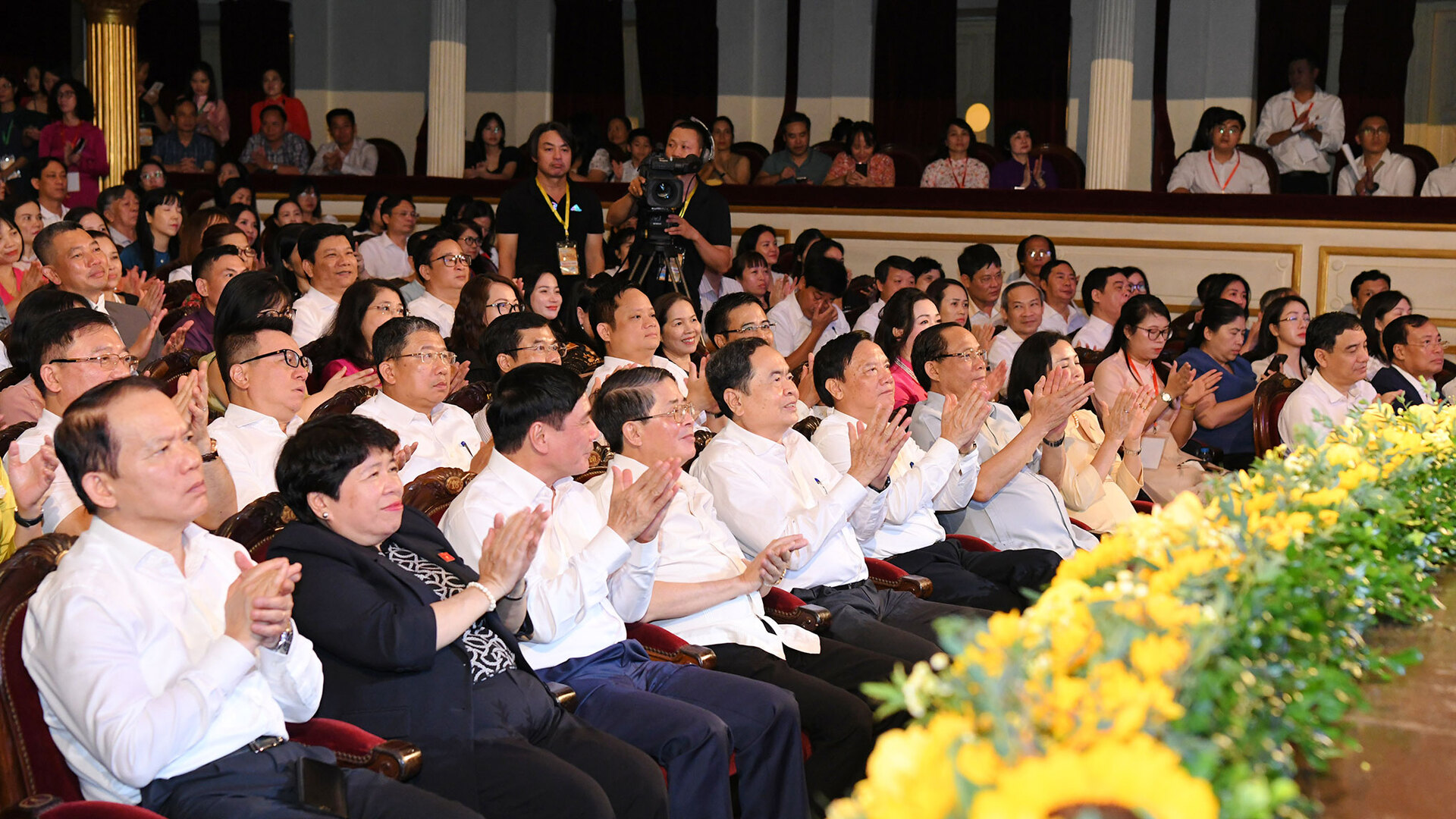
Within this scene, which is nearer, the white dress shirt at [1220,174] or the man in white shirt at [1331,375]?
the man in white shirt at [1331,375]

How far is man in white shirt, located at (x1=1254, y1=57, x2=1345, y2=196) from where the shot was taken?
916 centimetres

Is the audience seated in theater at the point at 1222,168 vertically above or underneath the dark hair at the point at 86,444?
above

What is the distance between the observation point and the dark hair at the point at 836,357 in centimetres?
390

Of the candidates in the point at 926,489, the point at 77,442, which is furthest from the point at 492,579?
the point at 926,489

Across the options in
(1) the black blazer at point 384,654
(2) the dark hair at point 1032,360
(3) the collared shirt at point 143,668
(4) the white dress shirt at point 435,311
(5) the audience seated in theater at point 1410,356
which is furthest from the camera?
(5) the audience seated in theater at point 1410,356

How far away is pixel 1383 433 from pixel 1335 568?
2.97ft

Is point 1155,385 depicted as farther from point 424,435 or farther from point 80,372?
point 80,372

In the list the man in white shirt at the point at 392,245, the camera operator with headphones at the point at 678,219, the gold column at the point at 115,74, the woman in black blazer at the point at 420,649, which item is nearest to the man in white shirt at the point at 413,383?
the woman in black blazer at the point at 420,649

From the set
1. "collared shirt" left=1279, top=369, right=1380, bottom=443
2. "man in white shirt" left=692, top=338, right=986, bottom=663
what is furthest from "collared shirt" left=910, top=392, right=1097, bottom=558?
"collared shirt" left=1279, top=369, right=1380, bottom=443

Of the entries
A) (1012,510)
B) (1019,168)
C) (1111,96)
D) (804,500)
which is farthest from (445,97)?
(804,500)

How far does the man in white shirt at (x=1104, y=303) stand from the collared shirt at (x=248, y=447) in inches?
170

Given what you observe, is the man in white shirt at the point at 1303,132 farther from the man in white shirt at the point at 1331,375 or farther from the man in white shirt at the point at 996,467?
the man in white shirt at the point at 996,467

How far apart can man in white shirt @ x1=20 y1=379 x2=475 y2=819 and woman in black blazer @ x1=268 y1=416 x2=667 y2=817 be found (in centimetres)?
14

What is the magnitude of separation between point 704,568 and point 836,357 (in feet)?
3.20
